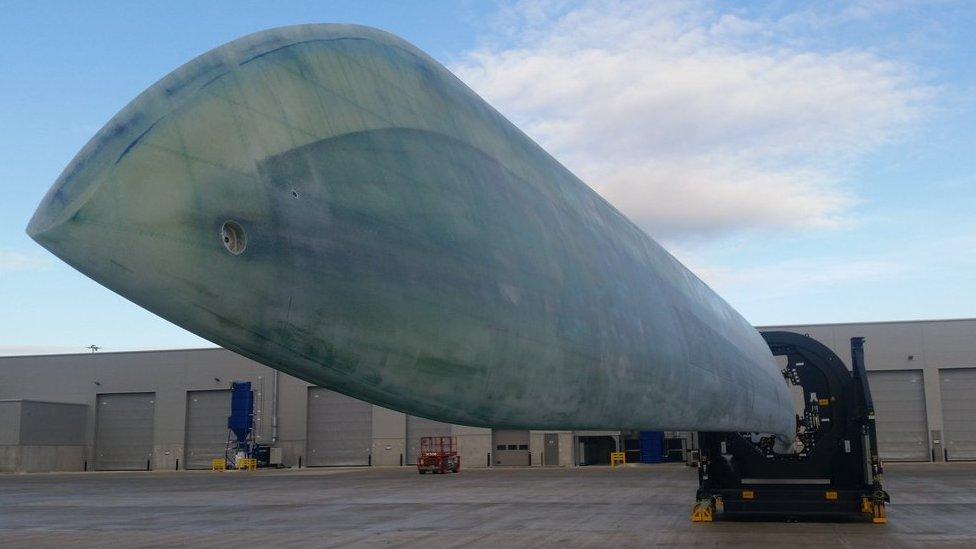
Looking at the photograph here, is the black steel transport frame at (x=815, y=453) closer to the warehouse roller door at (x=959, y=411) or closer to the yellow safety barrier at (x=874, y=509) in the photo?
the yellow safety barrier at (x=874, y=509)

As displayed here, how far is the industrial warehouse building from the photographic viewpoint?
4722 cm

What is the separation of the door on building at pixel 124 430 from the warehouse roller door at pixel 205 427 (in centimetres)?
293

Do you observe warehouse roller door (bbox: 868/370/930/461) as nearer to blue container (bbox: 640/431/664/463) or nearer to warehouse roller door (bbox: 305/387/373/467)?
blue container (bbox: 640/431/664/463)

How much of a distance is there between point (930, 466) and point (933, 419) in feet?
16.1

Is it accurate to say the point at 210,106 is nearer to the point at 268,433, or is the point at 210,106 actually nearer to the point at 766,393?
the point at 766,393

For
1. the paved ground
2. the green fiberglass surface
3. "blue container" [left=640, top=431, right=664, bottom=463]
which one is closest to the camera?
the green fiberglass surface

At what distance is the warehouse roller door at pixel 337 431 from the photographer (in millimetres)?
54531

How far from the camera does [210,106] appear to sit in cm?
254

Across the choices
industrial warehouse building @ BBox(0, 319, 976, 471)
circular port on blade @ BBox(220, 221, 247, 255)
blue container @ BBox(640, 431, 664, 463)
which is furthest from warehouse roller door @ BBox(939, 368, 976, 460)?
circular port on blade @ BBox(220, 221, 247, 255)

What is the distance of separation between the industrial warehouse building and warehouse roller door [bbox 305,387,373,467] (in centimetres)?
7

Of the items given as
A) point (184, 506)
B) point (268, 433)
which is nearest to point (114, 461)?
point (268, 433)

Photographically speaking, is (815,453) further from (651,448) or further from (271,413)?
(271,413)

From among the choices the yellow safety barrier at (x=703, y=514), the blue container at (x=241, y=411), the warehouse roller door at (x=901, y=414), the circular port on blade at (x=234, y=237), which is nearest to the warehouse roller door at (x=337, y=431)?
the blue container at (x=241, y=411)

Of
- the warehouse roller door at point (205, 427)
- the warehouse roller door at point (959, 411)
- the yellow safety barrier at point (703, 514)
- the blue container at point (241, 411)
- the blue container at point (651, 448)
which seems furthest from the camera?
the warehouse roller door at point (205, 427)
